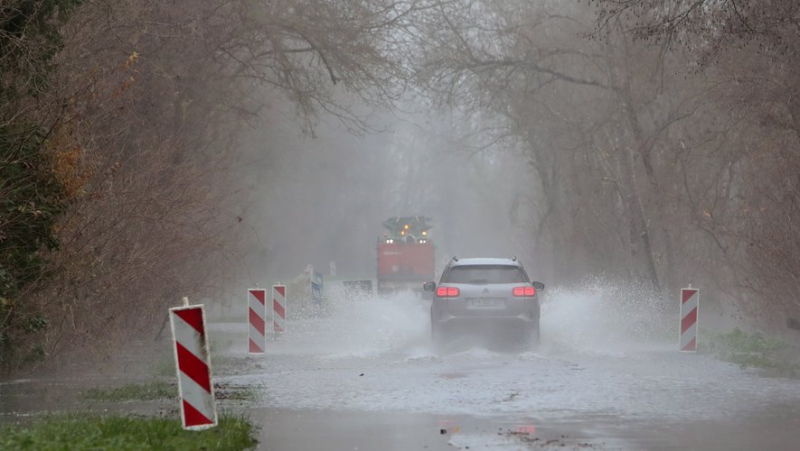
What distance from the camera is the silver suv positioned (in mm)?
22750

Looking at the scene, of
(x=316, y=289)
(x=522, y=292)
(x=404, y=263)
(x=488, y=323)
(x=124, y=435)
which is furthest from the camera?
(x=404, y=263)

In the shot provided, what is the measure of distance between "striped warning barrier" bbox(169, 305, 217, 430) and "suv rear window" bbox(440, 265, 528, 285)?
479 inches

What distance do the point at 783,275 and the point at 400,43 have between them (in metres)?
9.70

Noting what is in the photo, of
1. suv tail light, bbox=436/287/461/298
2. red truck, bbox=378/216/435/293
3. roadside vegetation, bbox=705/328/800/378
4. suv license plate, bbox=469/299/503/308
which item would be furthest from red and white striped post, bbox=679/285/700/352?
red truck, bbox=378/216/435/293

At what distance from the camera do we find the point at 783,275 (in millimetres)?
23000

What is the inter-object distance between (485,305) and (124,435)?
481 inches

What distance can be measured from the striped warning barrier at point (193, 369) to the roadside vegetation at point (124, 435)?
0.54 ft

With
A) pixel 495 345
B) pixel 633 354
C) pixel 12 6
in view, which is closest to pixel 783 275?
pixel 633 354

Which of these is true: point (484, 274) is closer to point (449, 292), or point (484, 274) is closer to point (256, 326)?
point (449, 292)

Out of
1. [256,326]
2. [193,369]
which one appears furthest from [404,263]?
[193,369]

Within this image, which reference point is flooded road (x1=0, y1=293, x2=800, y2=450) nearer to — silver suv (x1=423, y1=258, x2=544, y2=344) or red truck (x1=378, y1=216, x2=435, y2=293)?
silver suv (x1=423, y1=258, x2=544, y2=344)

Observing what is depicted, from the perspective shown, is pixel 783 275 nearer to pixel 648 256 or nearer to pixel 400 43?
pixel 400 43

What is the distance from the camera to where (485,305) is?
2283cm

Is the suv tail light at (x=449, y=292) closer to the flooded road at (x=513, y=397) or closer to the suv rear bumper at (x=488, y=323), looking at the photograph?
the suv rear bumper at (x=488, y=323)
